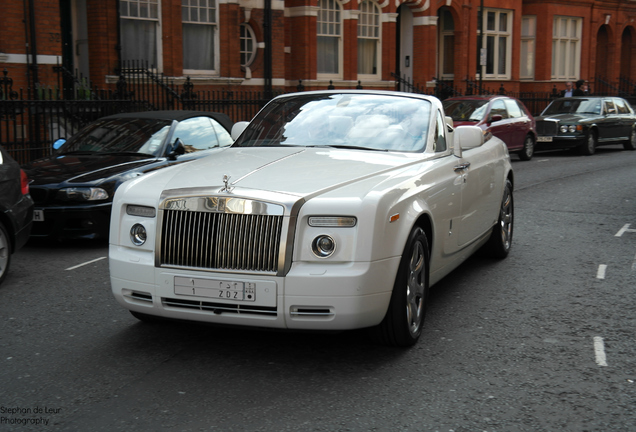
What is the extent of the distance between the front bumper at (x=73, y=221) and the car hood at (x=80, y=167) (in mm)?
341

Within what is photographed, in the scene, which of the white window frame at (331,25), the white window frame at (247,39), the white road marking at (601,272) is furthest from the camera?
the white window frame at (331,25)

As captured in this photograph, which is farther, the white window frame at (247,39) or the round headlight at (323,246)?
the white window frame at (247,39)

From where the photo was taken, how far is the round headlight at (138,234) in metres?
4.94

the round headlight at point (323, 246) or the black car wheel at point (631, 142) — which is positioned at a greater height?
the round headlight at point (323, 246)

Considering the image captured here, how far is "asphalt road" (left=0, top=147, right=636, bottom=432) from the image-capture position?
4082 mm

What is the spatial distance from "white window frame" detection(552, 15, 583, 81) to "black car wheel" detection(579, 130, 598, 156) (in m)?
14.6

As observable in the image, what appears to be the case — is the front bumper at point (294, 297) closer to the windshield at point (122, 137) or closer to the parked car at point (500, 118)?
the windshield at point (122, 137)

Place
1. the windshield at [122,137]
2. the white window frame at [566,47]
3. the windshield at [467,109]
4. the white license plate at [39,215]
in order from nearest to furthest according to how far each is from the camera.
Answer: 1. the white license plate at [39,215]
2. the windshield at [122,137]
3. the windshield at [467,109]
4. the white window frame at [566,47]

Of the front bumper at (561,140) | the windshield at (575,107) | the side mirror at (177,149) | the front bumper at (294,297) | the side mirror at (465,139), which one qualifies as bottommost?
the front bumper at (561,140)

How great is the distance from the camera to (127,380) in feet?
15.1

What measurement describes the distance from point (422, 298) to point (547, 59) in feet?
105

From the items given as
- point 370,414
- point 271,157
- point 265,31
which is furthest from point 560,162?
point 370,414

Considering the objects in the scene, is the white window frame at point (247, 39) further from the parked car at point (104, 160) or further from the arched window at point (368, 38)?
the parked car at point (104, 160)

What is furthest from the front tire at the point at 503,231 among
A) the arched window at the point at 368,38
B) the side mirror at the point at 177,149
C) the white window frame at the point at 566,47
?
the white window frame at the point at 566,47
